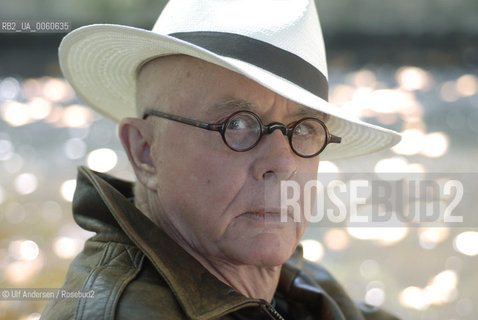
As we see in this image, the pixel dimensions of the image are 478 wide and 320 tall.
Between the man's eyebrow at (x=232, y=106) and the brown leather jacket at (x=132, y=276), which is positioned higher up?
the man's eyebrow at (x=232, y=106)

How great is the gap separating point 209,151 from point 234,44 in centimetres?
26

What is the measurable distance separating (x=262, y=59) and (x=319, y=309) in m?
0.77

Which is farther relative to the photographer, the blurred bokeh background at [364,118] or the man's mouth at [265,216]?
the blurred bokeh background at [364,118]

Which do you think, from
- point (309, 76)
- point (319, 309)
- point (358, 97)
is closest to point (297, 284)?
point (319, 309)

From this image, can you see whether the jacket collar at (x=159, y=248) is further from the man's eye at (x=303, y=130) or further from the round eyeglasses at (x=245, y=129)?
the man's eye at (x=303, y=130)

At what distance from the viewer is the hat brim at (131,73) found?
1311mm

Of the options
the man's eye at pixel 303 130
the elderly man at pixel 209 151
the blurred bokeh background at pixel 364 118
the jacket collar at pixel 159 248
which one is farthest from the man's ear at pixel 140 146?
the blurred bokeh background at pixel 364 118

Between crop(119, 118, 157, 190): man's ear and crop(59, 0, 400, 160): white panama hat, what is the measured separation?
174 millimetres

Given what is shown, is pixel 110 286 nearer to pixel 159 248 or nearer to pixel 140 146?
pixel 159 248

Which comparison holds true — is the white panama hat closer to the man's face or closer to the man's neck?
the man's face

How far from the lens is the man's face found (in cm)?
137

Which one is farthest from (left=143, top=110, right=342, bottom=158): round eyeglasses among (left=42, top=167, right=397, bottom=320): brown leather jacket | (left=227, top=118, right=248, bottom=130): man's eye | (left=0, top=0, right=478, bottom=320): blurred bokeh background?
(left=0, top=0, right=478, bottom=320): blurred bokeh background

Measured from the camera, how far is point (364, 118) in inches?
175

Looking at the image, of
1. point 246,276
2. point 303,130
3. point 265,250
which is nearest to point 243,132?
point 303,130
